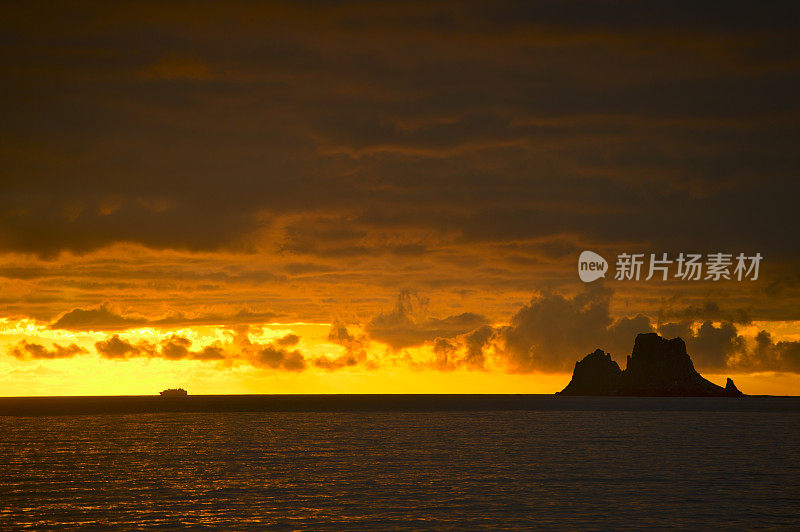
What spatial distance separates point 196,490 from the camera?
232 feet

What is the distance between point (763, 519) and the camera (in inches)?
2186

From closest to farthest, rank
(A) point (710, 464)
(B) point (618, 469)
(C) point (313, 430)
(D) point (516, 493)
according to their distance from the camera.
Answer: (D) point (516, 493) → (B) point (618, 469) → (A) point (710, 464) → (C) point (313, 430)

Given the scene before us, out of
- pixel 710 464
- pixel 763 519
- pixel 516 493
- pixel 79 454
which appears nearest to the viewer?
pixel 763 519

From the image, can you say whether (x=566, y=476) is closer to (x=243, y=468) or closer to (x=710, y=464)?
(x=710, y=464)

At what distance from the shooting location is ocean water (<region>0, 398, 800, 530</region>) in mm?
55969

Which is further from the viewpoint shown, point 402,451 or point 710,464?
point 402,451

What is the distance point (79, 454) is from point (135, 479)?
32225 millimetres

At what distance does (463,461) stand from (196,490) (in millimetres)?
35055

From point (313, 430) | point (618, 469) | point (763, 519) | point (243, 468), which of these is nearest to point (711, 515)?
point (763, 519)

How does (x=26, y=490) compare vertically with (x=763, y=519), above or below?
below

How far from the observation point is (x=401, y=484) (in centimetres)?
7325

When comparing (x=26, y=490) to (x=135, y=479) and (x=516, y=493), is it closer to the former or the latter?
(x=135, y=479)

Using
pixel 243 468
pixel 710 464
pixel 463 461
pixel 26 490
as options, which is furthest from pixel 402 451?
pixel 26 490

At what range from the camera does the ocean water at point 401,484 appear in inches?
2203
